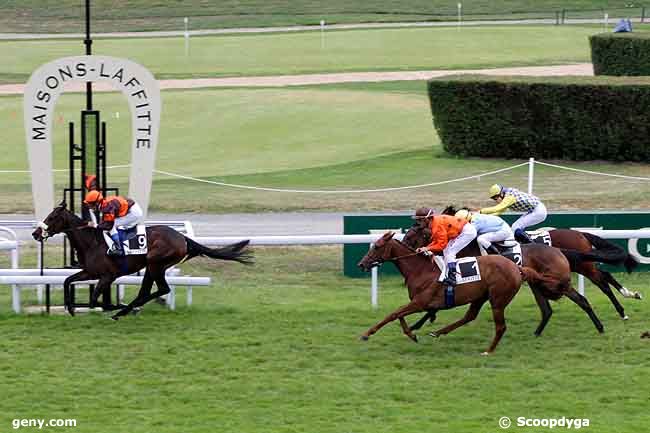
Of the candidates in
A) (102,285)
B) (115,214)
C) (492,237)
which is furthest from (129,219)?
(492,237)

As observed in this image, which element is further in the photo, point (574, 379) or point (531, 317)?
point (531, 317)

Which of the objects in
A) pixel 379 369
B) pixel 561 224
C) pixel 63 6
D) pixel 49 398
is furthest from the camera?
pixel 63 6

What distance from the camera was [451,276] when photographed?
1116 centimetres

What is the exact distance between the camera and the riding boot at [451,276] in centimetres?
1115

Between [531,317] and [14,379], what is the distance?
4.93 metres

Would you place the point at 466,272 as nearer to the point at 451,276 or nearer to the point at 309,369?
the point at 451,276

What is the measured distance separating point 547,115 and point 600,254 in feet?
33.1

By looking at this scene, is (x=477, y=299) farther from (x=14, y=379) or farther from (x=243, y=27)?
(x=243, y=27)

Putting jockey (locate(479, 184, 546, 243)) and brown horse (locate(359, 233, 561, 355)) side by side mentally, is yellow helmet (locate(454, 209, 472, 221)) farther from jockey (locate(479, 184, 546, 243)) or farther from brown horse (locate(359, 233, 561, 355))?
brown horse (locate(359, 233, 561, 355))

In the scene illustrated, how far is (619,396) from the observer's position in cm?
981

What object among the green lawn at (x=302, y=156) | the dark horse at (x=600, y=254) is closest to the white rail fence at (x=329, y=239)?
the dark horse at (x=600, y=254)

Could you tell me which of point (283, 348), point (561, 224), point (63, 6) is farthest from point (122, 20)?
→ point (283, 348)

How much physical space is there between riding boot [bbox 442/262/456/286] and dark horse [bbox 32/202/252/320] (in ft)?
8.53

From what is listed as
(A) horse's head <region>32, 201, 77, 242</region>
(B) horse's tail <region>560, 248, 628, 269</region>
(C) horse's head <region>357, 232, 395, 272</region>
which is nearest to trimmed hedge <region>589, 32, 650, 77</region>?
(B) horse's tail <region>560, 248, 628, 269</region>
